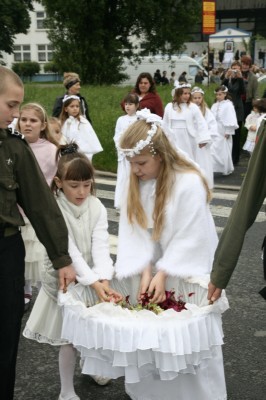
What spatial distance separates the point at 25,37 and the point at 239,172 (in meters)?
61.7

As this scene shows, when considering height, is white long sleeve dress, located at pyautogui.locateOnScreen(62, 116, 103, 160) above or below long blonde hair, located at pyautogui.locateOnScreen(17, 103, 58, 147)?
below

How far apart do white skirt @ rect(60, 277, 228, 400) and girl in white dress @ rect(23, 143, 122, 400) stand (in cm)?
32

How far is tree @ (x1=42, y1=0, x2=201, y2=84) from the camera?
34.8 meters

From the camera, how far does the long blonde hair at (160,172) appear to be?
3.53 meters

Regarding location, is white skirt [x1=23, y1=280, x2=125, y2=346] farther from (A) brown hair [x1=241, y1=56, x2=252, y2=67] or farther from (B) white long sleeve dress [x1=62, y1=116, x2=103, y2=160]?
(A) brown hair [x1=241, y1=56, x2=252, y2=67]

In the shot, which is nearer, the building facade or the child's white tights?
the child's white tights

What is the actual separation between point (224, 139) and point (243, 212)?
10.2 metres

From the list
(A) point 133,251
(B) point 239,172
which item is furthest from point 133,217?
(B) point 239,172

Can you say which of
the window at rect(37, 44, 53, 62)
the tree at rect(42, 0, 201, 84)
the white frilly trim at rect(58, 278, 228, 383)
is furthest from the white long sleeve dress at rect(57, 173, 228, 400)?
the window at rect(37, 44, 53, 62)

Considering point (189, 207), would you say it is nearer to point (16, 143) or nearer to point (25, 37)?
point (16, 143)

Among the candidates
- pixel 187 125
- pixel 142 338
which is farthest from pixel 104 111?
pixel 142 338

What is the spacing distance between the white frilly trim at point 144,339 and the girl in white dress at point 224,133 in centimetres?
949

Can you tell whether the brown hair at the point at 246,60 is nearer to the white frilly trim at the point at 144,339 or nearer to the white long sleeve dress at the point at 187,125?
the white long sleeve dress at the point at 187,125

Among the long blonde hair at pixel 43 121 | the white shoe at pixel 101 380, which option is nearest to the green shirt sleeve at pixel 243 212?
the white shoe at pixel 101 380
